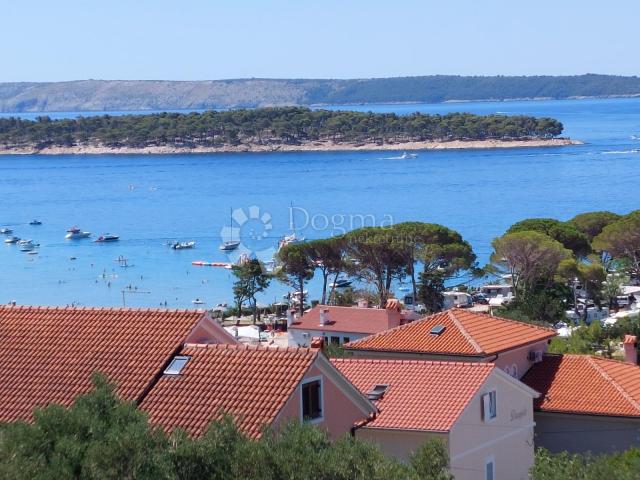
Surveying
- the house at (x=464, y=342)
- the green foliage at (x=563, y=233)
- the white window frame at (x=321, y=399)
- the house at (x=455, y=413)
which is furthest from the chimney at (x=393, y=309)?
the green foliage at (x=563, y=233)

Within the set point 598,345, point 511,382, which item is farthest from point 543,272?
point 511,382

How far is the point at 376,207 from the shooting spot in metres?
79.6

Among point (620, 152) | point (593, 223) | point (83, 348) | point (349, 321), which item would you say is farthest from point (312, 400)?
point (620, 152)

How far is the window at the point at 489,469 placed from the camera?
9.56 metres

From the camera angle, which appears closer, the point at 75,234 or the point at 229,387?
the point at 229,387

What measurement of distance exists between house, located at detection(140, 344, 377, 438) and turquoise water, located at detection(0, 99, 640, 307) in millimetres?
35071

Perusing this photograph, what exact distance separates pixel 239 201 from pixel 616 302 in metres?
58.2

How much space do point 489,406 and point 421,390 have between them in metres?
0.59

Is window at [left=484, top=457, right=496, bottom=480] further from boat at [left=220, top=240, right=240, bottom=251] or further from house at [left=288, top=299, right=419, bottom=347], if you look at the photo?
boat at [left=220, top=240, right=240, bottom=251]

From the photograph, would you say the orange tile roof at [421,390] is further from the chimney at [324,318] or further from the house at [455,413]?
the chimney at [324,318]

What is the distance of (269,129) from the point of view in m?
160

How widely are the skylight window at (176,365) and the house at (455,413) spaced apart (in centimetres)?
136

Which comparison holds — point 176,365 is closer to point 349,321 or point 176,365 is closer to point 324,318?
point 349,321

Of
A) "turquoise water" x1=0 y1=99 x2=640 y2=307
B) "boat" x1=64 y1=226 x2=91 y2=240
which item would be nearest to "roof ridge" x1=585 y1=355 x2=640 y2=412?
"turquoise water" x1=0 y1=99 x2=640 y2=307
